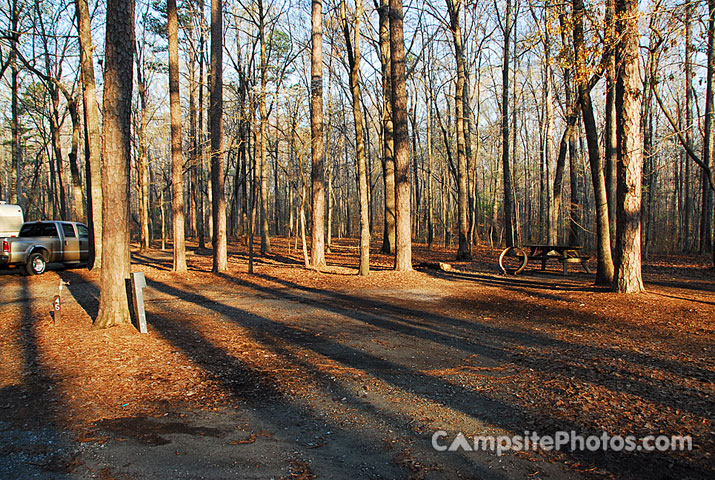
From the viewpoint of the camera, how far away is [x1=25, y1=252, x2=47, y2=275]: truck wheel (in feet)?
45.8

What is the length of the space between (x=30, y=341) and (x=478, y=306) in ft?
25.5

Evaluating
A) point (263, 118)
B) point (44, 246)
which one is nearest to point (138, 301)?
point (263, 118)

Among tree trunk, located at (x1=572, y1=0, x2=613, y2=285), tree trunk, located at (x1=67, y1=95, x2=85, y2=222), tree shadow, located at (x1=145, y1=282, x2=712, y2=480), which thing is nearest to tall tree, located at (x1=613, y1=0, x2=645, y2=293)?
tree trunk, located at (x1=572, y1=0, x2=613, y2=285)

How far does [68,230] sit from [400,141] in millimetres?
12351

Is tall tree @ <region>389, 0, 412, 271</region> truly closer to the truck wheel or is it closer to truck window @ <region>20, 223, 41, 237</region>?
the truck wheel

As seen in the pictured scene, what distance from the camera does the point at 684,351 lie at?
5543 millimetres

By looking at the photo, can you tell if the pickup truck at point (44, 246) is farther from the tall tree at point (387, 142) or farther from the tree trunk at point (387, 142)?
the tree trunk at point (387, 142)

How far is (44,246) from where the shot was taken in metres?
14.5

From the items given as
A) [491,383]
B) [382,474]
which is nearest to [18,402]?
[382,474]

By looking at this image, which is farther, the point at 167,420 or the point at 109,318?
the point at 109,318

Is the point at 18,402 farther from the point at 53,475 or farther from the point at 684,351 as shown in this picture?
the point at 684,351

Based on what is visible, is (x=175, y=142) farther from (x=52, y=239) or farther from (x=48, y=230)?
(x=48, y=230)

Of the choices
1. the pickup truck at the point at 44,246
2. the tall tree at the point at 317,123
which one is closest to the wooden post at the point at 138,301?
the tall tree at the point at 317,123

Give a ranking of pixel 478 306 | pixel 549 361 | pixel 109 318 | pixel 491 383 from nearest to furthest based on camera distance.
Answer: pixel 491 383 < pixel 549 361 < pixel 109 318 < pixel 478 306
